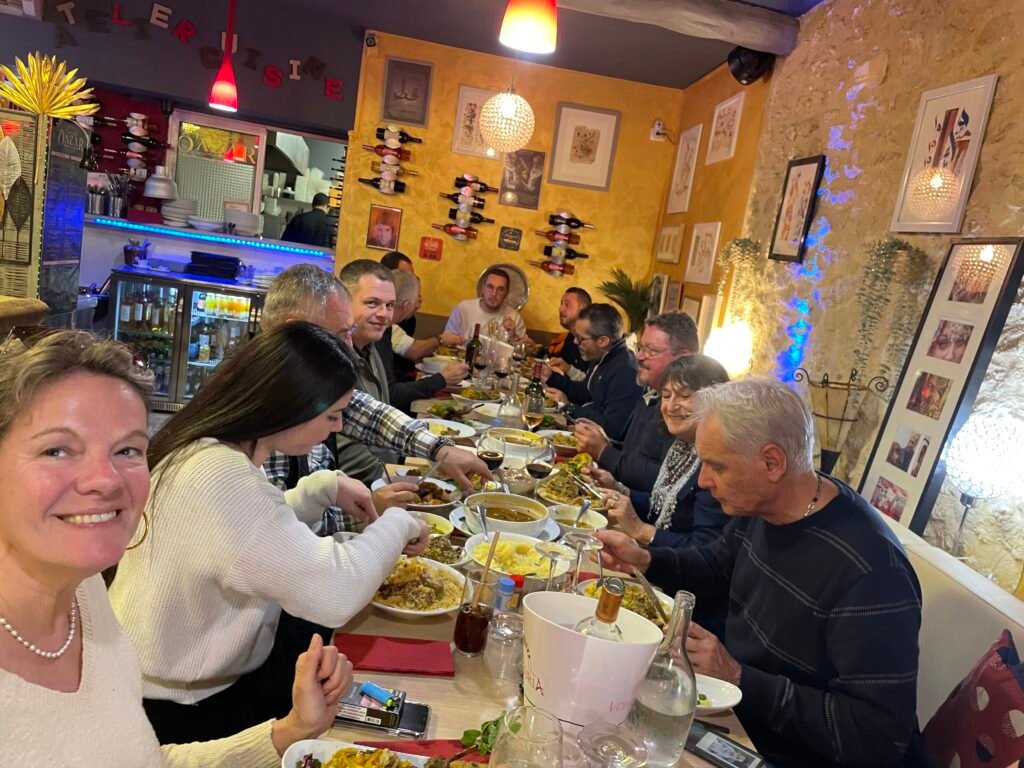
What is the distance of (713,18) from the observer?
4641 mm

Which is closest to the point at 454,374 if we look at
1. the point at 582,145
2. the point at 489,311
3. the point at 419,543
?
the point at 489,311

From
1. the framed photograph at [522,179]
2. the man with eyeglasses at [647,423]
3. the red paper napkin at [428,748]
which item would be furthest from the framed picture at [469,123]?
the red paper napkin at [428,748]

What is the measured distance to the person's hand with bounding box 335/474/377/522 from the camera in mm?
2018

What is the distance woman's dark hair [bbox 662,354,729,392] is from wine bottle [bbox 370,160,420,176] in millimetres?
4717

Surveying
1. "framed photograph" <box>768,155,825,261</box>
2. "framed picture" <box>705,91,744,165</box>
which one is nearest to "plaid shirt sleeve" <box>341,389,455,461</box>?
"framed photograph" <box>768,155,825,261</box>

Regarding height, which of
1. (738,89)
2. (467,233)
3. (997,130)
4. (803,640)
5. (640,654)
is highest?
(738,89)

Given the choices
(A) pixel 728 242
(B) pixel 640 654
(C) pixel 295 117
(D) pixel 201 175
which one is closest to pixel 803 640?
(B) pixel 640 654

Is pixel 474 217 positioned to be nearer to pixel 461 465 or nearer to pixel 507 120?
pixel 507 120

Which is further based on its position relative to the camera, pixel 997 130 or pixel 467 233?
pixel 467 233

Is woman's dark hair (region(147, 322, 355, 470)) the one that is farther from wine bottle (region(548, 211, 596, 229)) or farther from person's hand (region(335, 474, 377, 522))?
wine bottle (region(548, 211, 596, 229))

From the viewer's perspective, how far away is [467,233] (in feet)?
22.7

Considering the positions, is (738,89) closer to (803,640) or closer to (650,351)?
(650,351)

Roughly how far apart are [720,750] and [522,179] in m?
6.23

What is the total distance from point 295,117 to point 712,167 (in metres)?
3.83
